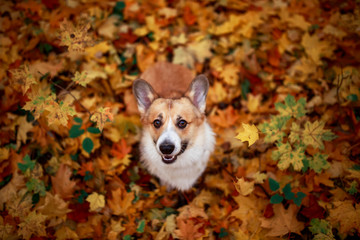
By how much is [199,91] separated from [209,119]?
3.06 feet

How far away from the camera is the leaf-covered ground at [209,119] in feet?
7.66

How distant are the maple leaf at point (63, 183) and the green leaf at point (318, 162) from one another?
270 centimetres

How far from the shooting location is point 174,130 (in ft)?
7.96

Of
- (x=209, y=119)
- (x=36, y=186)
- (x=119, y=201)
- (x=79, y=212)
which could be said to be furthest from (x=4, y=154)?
(x=209, y=119)

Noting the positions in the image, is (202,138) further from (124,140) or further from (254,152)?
(124,140)

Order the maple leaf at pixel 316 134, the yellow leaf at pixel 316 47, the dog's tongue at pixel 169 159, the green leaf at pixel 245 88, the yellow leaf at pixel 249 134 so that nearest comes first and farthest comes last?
the yellow leaf at pixel 249 134
the maple leaf at pixel 316 134
the dog's tongue at pixel 169 159
the yellow leaf at pixel 316 47
the green leaf at pixel 245 88

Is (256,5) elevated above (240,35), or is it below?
above

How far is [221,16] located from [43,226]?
4.32 m

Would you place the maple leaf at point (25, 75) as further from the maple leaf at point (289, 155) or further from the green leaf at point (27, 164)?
the maple leaf at point (289, 155)

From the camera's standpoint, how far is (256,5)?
427cm

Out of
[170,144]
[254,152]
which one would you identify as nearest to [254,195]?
[254,152]

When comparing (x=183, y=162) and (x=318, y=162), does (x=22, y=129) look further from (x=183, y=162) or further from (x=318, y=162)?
(x=318, y=162)

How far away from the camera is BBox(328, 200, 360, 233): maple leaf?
2059mm

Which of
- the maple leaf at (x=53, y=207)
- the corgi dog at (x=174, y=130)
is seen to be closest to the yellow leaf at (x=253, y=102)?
the corgi dog at (x=174, y=130)
